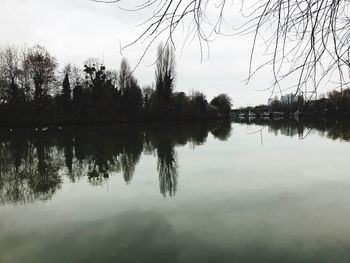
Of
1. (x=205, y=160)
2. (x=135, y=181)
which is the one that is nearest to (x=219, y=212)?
(x=135, y=181)

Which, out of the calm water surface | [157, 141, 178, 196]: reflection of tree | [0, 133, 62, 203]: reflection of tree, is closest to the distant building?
the calm water surface

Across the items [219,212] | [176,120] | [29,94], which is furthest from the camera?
[176,120]

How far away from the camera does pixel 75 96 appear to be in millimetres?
45969

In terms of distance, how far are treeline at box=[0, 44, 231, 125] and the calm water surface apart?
83.9 ft

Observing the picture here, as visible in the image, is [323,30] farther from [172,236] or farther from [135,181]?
[135,181]

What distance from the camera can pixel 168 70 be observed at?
4794cm

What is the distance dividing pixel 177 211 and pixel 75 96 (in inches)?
1611

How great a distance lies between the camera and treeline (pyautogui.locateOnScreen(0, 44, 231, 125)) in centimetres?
4000

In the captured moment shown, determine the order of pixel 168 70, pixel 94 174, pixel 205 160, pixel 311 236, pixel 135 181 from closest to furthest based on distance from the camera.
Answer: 1. pixel 311 236
2. pixel 135 181
3. pixel 94 174
4. pixel 205 160
5. pixel 168 70

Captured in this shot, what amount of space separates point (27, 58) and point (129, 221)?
40544mm

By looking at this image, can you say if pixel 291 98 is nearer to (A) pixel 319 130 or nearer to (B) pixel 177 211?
(B) pixel 177 211

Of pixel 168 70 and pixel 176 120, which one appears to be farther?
pixel 176 120

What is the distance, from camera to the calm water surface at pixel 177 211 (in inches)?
204

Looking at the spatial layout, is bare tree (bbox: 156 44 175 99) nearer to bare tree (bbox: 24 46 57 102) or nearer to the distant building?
bare tree (bbox: 24 46 57 102)
